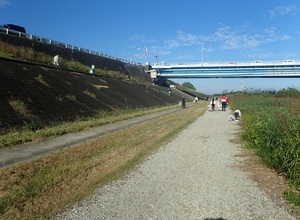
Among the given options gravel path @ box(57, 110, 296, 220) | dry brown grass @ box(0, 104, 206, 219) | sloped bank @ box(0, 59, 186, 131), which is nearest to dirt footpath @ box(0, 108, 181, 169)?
dry brown grass @ box(0, 104, 206, 219)

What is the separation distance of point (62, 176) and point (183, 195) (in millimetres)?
3046

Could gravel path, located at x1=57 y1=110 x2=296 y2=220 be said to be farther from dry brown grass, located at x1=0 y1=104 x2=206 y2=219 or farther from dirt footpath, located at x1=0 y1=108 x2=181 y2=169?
dirt footpath, located at x1=0 y1=108 x2=181 y2=169

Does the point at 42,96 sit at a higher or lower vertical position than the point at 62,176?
higher

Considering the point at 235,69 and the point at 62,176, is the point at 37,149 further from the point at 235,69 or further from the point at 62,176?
the point at 235,69

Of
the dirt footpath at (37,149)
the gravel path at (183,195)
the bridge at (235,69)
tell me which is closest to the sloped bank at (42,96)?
the dirt footpath at (37,149)

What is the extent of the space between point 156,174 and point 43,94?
45.3ft

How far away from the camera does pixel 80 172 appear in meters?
7.79

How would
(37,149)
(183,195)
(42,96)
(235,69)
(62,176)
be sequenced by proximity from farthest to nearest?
(235,69)
(42,96)
(37,149)
(62,176)
(183,195)

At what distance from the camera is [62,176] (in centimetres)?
738

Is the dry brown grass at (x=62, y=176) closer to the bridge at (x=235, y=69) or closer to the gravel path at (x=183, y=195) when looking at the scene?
the gravel path at (x=183, y=195)

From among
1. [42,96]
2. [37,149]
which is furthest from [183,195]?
[42,96]

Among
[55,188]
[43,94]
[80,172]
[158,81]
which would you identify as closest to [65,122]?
[43,94]

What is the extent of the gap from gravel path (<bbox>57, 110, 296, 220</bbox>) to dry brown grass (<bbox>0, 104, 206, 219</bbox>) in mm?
407

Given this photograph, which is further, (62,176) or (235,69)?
(235,69)
